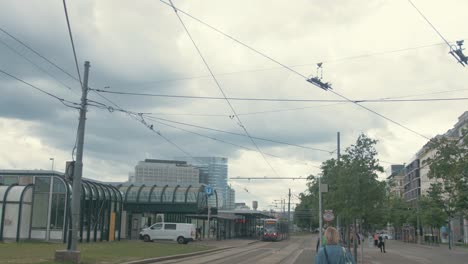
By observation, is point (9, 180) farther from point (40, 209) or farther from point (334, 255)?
point (334, 255)

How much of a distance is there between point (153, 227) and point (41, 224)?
48.0ft

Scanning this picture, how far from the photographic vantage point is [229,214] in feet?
250

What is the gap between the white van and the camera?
5178cm

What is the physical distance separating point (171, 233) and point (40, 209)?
15146 millimetres

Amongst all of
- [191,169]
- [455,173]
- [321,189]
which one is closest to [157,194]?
[191,169]

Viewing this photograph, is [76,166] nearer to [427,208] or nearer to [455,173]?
[455,173]

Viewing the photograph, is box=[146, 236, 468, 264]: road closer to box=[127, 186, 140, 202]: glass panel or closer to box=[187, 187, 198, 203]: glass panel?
box=[187, 187, 198, 203]: glass panel

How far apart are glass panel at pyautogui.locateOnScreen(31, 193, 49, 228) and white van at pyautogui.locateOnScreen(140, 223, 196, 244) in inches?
539

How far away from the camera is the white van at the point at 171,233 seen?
5178cm

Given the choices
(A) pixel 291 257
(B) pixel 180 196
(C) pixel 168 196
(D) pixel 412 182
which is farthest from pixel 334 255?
(D) pixel 412 182

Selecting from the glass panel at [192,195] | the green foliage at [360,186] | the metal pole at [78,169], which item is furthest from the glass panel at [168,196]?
the metal pole at [78,169]

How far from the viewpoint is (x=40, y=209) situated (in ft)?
134

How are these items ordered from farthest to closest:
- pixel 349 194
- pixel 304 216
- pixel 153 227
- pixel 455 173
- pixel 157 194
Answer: pixel 304 216 < pixel 157 194 < pixel 153 227 < pixel 349 194 < pixel 455 173

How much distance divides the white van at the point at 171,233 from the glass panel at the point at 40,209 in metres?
13.7
